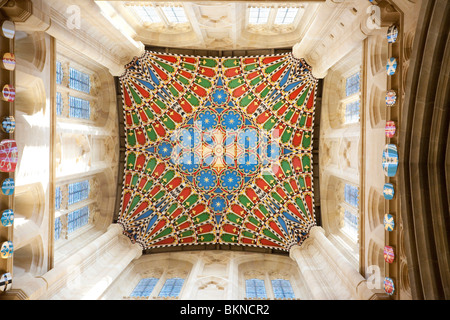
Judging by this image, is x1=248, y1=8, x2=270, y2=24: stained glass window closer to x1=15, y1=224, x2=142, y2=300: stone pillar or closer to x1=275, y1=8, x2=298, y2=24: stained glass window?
x1=275, y1=8, x2=298, y2=24: stained glass window

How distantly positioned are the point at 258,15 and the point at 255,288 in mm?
9738

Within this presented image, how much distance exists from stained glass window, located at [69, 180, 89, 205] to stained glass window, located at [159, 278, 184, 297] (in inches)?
177

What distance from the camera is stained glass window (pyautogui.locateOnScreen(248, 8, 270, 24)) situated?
987cm

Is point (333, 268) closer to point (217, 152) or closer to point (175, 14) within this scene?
point (217, 152)

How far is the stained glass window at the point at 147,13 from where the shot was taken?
31.7ft

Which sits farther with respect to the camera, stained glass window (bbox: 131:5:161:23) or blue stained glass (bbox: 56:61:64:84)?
stained glass window (bbox: 131:5:161:23)

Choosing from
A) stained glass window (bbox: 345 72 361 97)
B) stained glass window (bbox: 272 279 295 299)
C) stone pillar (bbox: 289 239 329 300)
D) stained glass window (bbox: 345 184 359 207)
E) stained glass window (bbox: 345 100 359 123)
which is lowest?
stained glass window (bbox: 272 279 295 299)

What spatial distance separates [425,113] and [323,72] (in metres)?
5.11

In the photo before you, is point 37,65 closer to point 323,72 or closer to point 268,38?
point 268,38

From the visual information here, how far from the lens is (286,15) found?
33.2 ft

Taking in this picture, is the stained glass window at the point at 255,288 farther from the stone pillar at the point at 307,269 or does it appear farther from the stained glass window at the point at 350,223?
the stained glass window at the point at 350,223

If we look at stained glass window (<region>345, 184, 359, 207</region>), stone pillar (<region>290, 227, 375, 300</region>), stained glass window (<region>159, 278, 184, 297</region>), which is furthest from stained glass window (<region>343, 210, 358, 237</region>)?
stained glass window (<region>159, 278, 184, 297</region>)

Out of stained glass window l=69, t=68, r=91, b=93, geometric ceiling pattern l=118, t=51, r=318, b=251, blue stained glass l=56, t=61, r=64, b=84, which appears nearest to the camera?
blue stained glass l=56, t=61, r=64, b=84
